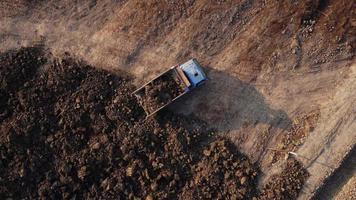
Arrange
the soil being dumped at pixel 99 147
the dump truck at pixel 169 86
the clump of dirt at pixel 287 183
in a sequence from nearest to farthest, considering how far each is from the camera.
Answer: the soil being dumped at pixel 99 147, the dump truck at pixel 169 86, the clump of dirt at pixel 287 183

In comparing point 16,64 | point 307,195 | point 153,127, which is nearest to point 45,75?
point 16,64

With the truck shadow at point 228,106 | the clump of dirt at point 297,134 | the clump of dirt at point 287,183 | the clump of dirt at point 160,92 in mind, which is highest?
the clump of dirt at point 160,92

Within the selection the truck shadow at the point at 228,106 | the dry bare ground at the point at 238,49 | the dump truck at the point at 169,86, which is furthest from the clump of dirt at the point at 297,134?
the dump truck at the point at 169,86

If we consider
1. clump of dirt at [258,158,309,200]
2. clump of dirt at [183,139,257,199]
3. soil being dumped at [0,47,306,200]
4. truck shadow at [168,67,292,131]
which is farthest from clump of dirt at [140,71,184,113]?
clump of dirt at [258,158,309,200]

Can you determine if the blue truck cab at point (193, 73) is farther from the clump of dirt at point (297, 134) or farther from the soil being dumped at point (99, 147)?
the clump of dirt at point (297, 134)

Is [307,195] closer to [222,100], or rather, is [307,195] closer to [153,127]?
[222,100]

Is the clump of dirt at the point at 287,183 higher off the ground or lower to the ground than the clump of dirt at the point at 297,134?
lower

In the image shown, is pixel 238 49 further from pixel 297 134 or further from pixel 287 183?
pixel 287 183

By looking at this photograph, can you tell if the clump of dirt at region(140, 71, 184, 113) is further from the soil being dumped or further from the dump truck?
the soil being dumped
